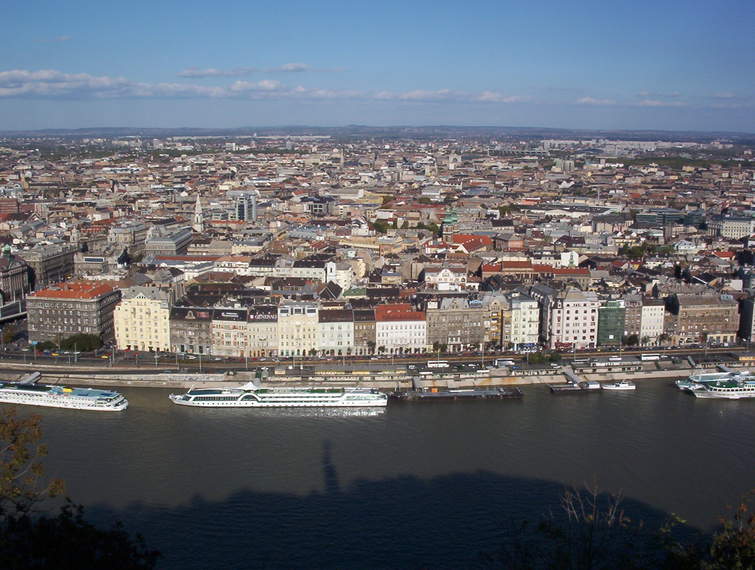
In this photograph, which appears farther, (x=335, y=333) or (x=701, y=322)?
(x=701, y=322)

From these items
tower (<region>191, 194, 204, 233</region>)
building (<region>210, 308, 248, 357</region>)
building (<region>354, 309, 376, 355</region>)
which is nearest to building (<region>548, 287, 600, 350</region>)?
building (<region>354, 309, 376, 355</region>)

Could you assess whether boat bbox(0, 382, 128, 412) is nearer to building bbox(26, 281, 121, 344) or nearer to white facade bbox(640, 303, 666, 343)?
building bbox(26, 281, 121, 344)

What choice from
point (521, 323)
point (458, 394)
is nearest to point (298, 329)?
point (458, 394)

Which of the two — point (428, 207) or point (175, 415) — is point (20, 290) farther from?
point (428, 207)

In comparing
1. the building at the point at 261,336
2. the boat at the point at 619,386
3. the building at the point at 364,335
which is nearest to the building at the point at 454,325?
the building at the point at 364,335

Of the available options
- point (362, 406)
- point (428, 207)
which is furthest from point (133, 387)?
point (428, 207)

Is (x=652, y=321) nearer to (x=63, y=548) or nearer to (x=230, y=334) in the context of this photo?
(x=230, y=334)

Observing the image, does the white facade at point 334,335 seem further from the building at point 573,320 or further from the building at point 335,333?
the building at point 573,320
